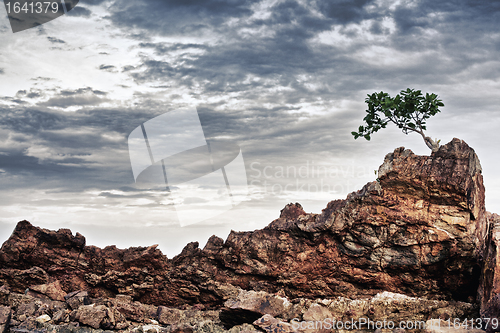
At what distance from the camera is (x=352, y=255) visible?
20031 mm

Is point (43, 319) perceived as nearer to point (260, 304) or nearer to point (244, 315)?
point (244, 315)

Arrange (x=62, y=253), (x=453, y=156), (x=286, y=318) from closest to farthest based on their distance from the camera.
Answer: (x=286, y=318), (x=453, y=156), (x=62, y=253)

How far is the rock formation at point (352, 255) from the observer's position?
1897 centimetres

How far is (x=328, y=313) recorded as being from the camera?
18703mm

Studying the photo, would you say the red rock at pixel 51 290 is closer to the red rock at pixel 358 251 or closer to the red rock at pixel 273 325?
the red rock at pixel 358 251

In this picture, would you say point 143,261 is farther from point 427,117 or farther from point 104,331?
point 427,117

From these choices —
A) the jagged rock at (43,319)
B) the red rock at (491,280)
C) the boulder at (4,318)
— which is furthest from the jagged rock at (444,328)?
the boulder at (4,318)

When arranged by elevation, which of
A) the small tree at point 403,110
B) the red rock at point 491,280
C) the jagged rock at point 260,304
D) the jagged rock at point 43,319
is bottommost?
the jagged rock at point 43,319

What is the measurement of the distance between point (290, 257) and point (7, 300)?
1633 cm

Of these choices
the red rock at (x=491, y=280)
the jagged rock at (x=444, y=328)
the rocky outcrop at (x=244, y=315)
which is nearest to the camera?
the jagged rock at (x=444, y=328)

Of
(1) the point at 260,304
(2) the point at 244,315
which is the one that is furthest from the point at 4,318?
(1) the point at 260,304

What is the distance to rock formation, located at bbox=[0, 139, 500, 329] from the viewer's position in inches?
747

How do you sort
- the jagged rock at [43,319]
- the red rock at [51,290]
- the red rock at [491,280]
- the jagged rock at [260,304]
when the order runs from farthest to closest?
the red rock at [51,290] < the jagged rock at [43,319] < the jagged rock at [260,304] < the red rock at [491,280]

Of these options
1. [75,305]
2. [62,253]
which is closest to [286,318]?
[75,305]
